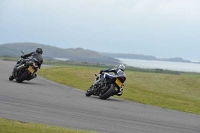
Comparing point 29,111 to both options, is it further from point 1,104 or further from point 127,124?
point 127,124

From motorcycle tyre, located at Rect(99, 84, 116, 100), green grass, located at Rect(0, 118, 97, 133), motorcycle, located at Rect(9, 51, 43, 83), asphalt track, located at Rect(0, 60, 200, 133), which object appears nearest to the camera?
green grass, located at Rect(0, 118, 97, 133)

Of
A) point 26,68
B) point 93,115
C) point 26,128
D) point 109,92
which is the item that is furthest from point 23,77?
point 26,128

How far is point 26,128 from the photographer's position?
11.0m

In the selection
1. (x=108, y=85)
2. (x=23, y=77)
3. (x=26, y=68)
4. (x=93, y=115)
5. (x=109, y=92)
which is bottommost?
(x=93, y=115)

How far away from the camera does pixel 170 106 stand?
71.9 feet

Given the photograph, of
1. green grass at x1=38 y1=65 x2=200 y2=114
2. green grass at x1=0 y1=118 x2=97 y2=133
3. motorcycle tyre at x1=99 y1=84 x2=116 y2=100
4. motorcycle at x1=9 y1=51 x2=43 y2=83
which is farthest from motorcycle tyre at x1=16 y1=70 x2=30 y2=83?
green grass at x1=0 y1=118 x2=97 y2=133

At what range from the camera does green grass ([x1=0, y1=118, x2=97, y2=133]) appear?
34.8ft

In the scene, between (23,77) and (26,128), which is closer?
(26,128)

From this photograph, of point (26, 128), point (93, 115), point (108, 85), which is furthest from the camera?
point (108, 85)

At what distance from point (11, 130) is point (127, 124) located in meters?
4.39

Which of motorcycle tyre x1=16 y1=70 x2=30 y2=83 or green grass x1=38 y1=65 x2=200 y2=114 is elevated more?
motorcycle tyre x1=16 y1=70 x2=30 y2=83

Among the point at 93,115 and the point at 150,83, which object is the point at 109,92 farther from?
the point at 150,83

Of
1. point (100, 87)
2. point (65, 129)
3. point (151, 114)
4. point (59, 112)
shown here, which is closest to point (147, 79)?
point (100, 87)

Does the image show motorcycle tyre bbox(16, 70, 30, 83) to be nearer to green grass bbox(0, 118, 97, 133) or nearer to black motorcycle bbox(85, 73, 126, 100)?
black motorcycle bbox(85, 73, 126, 100)
